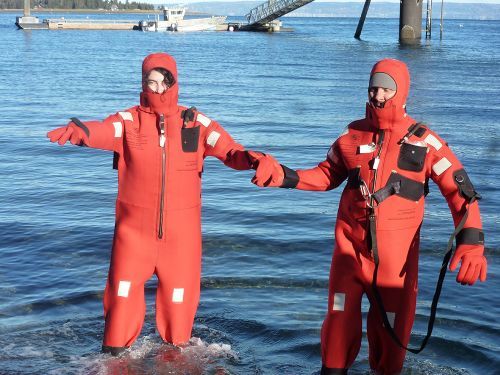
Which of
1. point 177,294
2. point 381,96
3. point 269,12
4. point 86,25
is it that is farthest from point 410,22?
point 381,96

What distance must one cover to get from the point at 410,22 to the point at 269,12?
19768mm

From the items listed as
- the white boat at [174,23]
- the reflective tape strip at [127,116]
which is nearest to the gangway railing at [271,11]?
the white boat at [174,23]

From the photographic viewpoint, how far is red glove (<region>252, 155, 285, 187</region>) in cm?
589

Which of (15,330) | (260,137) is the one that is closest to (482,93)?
(260,137)

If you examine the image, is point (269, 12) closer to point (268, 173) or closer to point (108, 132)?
point (108, 132)

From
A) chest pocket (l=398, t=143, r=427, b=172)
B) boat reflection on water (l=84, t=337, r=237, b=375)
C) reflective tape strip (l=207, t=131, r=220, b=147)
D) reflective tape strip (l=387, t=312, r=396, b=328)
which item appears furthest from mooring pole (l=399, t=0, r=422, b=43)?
reflective tape strip (l=387, t=312, r=396, b=328)

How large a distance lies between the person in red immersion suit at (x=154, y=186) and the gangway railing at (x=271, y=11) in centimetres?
5926

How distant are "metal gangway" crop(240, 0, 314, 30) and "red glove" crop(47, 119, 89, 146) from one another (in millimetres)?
59508

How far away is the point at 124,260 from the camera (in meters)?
6.25

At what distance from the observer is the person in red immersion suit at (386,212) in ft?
18.7

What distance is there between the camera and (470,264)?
5.54 metres

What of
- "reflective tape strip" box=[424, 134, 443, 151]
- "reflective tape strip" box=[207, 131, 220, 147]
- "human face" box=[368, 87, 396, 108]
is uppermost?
"human face" box=[368, 87, 396, 108]

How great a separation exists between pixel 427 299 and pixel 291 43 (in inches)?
2191

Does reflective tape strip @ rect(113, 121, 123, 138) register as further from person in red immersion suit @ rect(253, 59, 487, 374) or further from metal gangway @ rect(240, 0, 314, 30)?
metal gangway @ rect(240, 0, 314, 30)
